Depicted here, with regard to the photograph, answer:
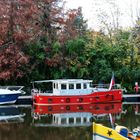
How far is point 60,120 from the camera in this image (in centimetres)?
2681

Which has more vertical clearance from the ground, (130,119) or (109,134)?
(109,134)

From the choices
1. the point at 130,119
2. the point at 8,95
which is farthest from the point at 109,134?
the point at 8,95

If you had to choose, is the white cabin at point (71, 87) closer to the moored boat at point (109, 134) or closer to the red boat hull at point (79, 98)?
the red boat hull at point (79, 98)

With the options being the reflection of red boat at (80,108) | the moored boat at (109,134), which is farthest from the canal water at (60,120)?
the moored boat at (109,134)

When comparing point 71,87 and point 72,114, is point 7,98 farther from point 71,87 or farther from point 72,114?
point 72,114

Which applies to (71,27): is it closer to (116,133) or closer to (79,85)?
(79,85)

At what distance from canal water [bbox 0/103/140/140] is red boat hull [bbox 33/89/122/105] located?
0.74m

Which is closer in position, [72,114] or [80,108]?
[72,114]

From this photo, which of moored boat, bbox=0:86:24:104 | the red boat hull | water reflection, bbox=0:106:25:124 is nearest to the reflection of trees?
the red boat hull

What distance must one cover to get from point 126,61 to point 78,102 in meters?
10.8

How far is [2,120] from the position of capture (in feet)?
87.8

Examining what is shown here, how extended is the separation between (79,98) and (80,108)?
1.42 m

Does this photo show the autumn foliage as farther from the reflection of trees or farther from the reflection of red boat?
the reflection of trees

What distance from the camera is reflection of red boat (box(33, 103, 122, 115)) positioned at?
31.0m
